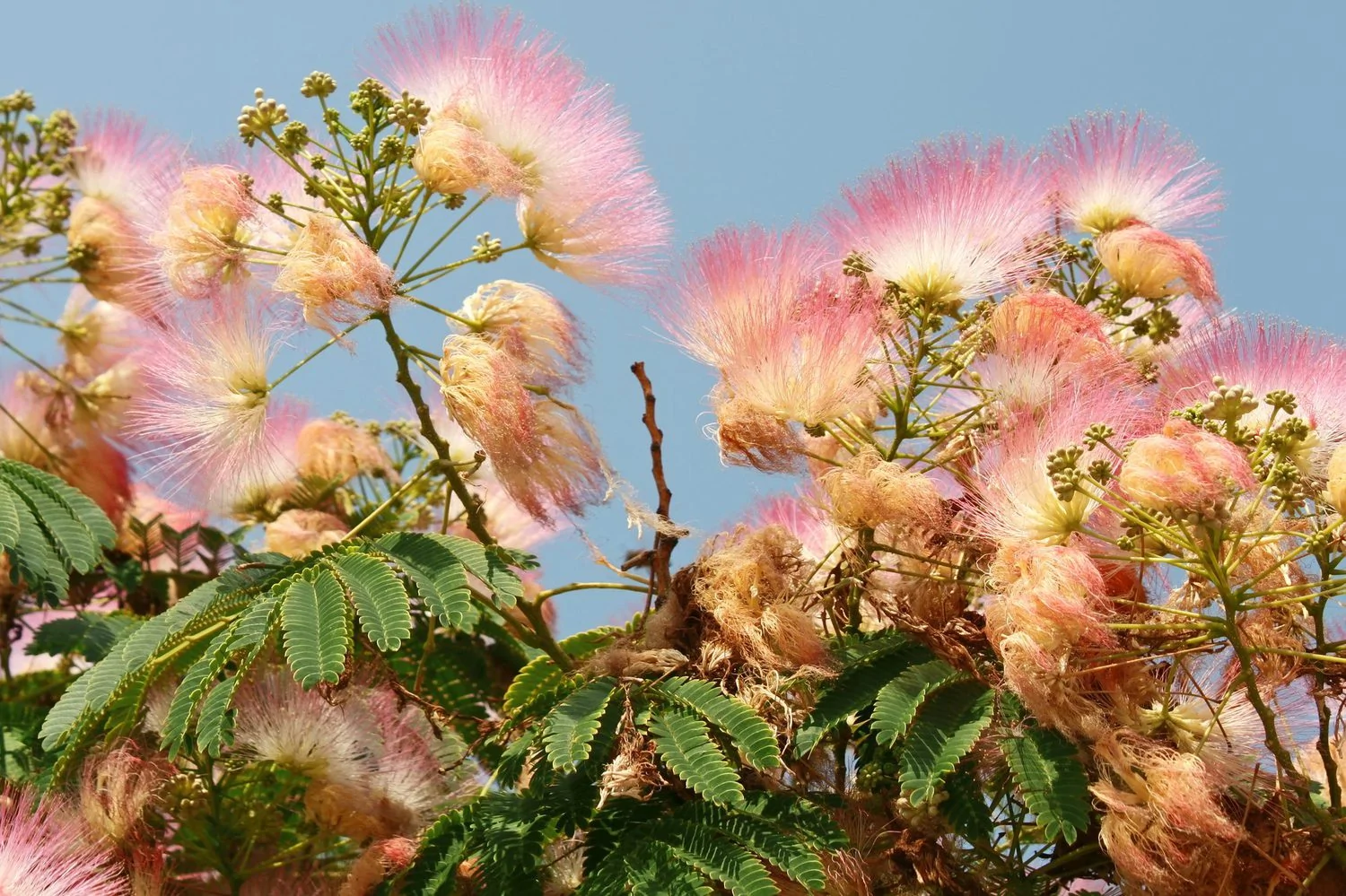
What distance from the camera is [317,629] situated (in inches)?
129

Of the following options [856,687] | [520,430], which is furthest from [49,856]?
[856,687]

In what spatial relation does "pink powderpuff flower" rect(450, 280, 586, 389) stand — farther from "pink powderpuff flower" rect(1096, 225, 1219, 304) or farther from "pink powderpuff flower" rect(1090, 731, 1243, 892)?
"pink powderpuff flower" rect(1090, 731, 1243, 892)

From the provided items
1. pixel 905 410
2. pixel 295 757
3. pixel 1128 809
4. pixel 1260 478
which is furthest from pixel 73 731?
pixel 1260 478

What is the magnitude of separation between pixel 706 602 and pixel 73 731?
1.39m

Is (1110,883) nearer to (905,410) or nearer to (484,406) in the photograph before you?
(905,410)

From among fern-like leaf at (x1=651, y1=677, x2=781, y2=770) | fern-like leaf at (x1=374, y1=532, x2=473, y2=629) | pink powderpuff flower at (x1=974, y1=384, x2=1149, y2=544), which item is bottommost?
fern-like leaf at (x1=651, y1=677, x2=781, y2=770)

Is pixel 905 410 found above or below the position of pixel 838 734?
above

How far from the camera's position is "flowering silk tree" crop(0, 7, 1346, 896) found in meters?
3.09

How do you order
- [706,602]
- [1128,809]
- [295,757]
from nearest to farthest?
[1128,809], [706,602], [295,757]

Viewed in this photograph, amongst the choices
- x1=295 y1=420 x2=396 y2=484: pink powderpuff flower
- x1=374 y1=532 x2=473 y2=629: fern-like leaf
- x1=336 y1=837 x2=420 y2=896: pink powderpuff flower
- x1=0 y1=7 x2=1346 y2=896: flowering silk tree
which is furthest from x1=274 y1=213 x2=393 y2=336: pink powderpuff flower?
x1=295 y1=420 x2=396 y2=484: pink powderpuff flower

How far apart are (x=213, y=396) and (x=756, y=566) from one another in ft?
4.09

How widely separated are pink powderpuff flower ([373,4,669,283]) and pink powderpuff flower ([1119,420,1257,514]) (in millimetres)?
1458

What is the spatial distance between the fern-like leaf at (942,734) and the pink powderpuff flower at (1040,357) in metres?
0.58

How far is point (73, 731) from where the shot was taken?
3650 mm
